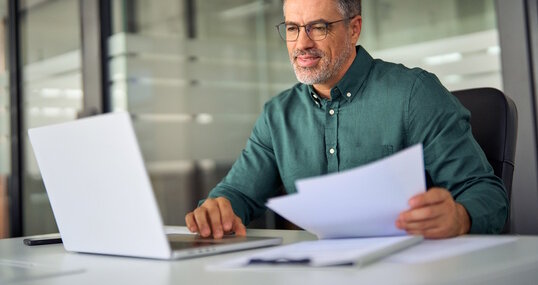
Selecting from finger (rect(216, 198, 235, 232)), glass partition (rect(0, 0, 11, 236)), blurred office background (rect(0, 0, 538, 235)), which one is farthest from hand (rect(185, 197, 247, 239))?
glass partition (rect(0, 0, 11, 236))

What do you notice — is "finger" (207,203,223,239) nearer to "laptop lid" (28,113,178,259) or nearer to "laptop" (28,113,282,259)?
"laptop" (28,113,282,259)

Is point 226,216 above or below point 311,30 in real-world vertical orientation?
below

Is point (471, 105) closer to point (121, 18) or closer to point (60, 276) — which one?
point (60, 276)

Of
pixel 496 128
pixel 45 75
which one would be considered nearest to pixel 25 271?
pixel 496 128

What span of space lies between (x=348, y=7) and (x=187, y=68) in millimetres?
1995

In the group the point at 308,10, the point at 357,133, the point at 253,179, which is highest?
the point at 308,10

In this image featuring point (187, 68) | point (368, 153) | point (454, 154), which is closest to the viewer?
point (454, 154)

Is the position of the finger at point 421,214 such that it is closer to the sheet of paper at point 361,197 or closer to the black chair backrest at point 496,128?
the sheet of paper at point 361,197

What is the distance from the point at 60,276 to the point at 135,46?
10.6 ft

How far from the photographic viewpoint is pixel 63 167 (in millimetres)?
1195

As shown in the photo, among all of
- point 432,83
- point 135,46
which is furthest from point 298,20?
point 135,46

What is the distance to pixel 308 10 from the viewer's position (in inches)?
72.4

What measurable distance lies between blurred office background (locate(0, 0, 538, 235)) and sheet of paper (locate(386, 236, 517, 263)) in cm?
126

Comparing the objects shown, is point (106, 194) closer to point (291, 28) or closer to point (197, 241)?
point (197, 241)
